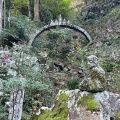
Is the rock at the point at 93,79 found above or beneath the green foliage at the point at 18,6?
beneath

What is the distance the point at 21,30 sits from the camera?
13.9 metres

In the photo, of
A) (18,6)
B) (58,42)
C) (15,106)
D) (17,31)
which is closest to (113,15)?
(58,42)

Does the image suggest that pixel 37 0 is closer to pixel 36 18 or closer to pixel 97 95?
pixel 36 18

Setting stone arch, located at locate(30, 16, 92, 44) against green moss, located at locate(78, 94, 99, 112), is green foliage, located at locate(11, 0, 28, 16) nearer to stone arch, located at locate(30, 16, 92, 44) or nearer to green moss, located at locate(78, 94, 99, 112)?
stone arch, located at locate(30, 16, 92, 44)

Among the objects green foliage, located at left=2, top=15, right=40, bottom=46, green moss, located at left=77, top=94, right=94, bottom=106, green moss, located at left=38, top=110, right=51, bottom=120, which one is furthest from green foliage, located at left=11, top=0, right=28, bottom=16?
green moss, located at left=77, top=94, right=94, bottom=106

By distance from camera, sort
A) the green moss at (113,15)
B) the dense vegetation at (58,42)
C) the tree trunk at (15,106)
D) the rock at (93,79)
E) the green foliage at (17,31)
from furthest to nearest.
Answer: the green moss at (113,15) → the green foliage at (17,31) → the dense vegetation at (58,42) → the tree trunk at (15,106) → the rock at (93,79)

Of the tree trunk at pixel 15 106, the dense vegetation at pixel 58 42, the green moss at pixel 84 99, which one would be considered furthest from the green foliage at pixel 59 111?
the dense vegetation at pixel 58 42

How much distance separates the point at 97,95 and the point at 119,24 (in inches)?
444

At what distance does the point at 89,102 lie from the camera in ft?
11.3

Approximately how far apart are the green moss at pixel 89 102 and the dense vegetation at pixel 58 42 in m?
2.10

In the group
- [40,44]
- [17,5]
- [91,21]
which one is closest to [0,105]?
[40,44]

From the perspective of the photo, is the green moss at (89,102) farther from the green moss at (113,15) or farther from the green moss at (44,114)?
the green moss at (113,15)

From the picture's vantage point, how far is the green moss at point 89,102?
135 inches

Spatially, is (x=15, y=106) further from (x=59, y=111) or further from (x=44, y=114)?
(x=59, y=111)
